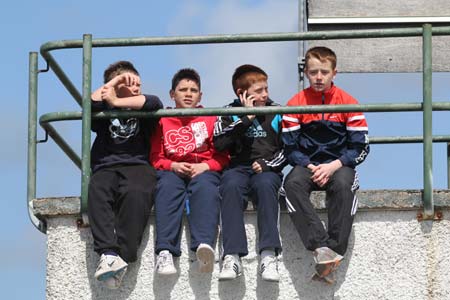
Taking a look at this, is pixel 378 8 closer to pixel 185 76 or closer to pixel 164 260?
pixel 185 76

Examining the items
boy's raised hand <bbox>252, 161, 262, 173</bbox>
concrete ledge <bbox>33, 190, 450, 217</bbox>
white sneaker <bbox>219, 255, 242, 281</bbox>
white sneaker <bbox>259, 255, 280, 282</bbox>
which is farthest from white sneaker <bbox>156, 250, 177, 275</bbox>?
concrete ledge <bbox>33, 190, 450, 217</bbox>

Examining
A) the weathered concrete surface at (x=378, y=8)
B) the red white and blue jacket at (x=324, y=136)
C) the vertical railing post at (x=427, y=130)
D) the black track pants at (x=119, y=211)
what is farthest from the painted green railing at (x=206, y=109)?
the weathered concrete surface at (x=378, y=8)

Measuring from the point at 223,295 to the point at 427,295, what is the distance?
114 centimetres

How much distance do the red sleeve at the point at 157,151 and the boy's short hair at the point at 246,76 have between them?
0.58m

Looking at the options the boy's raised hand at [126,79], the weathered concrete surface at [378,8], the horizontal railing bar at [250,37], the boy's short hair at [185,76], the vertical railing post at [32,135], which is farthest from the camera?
the weathered concrete surface at [378,8]

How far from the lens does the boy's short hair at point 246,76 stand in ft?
28.5

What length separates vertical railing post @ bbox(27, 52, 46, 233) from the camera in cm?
823

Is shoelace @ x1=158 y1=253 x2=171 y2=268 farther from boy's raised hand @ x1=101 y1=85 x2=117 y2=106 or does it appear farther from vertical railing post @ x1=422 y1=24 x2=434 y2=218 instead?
vertical railing post @ x1=422 y1=24 x2=434 y2=218

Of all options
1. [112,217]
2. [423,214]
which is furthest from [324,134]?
[112,217]

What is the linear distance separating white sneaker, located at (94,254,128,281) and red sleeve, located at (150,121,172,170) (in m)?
0.73

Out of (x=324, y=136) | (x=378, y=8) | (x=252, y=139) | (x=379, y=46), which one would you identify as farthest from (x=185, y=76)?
(x=378, y=8)

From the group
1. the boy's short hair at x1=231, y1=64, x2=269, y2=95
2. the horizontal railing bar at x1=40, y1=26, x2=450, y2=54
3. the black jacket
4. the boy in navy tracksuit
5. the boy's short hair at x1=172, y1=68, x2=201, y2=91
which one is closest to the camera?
the boy in navy tracksuit

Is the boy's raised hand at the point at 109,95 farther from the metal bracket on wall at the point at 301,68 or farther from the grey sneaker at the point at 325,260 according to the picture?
the metal bracket on wall at the point at 301,68

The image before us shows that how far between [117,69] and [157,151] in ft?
2.07
